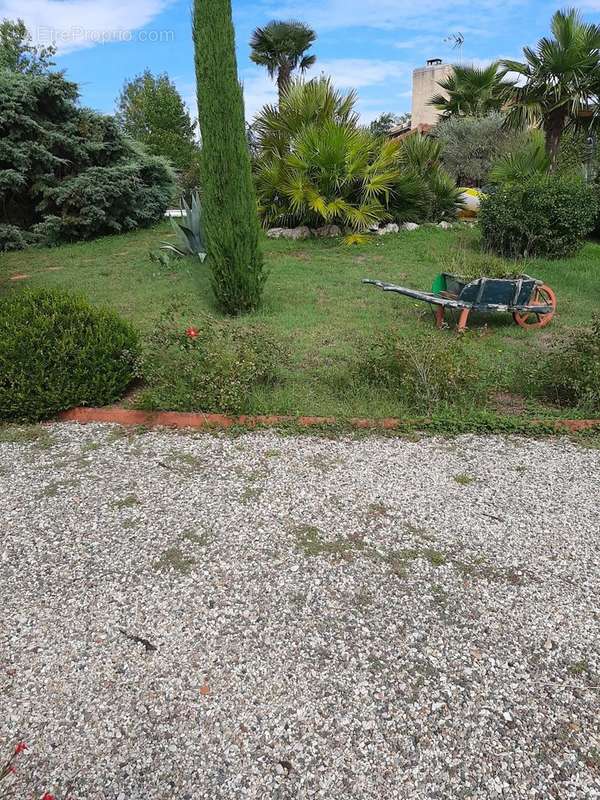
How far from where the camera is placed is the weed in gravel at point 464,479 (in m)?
3.23

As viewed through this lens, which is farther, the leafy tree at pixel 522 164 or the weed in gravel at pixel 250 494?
the leafy tree at pixel 522 164

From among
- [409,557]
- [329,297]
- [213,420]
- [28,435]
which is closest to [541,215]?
[329,297]

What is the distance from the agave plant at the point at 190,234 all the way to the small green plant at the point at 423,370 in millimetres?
6087

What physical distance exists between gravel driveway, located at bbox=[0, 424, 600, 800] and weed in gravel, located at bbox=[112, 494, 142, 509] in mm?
20

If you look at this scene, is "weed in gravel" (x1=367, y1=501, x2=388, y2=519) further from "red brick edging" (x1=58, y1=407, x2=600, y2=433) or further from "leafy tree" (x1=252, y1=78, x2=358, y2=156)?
"leafy tree" (x1=252, y1=78, x2=358, y2=156)

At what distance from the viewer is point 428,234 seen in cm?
1177

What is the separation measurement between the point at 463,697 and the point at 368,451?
1.89m

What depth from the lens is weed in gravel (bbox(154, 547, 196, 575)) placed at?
249 centimetres

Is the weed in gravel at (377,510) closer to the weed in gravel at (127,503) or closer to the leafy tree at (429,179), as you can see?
the weed in gravel at (127,503)

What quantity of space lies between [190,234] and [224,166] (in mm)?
4105

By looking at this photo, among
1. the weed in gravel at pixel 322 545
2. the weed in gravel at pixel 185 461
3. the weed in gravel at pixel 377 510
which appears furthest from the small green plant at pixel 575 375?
the weed in gravel at pixel 185 461

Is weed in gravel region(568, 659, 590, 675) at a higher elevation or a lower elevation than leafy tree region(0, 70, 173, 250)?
lower

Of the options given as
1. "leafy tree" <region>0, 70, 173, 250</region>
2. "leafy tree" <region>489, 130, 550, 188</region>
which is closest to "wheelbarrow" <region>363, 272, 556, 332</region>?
"leafy tree" <region>489, 130, 550, 188</region>

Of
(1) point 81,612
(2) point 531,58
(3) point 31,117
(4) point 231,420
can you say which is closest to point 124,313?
(4) point 231,420
